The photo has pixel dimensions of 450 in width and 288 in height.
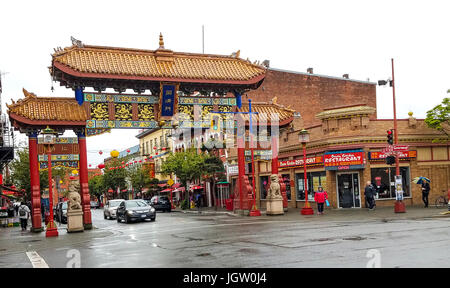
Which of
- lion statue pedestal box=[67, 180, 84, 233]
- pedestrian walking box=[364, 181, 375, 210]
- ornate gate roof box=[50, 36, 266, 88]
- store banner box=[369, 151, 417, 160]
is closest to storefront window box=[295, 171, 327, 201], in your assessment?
store banner box=[369, 151, 417, 160]

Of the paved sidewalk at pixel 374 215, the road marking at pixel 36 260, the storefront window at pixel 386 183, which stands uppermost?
the storefront window at pixel 386 183

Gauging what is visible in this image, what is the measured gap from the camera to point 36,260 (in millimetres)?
13031

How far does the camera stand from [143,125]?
2428 centimetres

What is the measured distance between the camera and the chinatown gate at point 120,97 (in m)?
23.1

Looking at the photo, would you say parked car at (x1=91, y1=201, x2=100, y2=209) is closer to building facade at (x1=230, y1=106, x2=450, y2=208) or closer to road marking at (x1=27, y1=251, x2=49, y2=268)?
building facade at (x1=230, y1=106, x2=450, y2=208)

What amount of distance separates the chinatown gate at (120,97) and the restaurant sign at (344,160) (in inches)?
330

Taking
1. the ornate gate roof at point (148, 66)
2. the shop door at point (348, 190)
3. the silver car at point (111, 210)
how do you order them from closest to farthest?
the ornate gate roof at point (148, 66)
the shop door at point (348, 190)
the silver car at point (111, 210)

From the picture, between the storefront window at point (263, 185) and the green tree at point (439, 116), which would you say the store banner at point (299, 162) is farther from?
the green tree at point (439, 116)

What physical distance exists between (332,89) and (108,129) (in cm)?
3113

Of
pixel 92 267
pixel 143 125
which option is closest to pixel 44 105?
pixel 143 125

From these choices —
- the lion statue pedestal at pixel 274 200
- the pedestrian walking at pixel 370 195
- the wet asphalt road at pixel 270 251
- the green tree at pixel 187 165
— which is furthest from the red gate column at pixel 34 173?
the green tree at pixel 187 165

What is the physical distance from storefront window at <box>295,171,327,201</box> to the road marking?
73.9 feet

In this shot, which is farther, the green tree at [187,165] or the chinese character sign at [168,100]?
the green tree at [187,165]

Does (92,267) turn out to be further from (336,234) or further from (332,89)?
(332,89)
